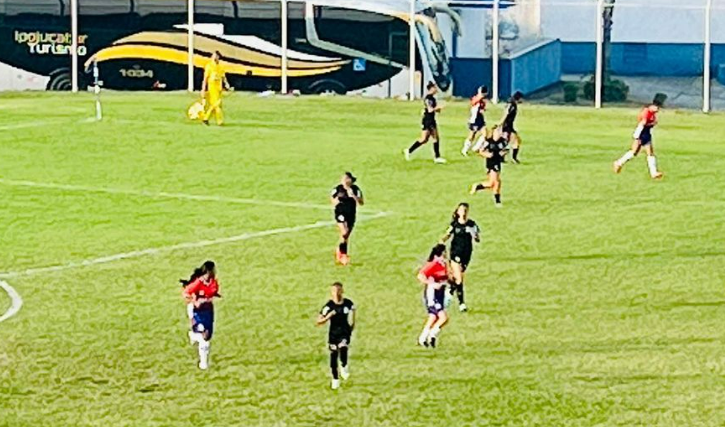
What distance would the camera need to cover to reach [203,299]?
28.6 m

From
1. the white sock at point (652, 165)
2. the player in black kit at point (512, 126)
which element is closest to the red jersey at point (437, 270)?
the player in black kit at point (512, 126)

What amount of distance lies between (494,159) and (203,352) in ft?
53.1

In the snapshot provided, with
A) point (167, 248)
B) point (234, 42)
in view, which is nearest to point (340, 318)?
point (167, 248)

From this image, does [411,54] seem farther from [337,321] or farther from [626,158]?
[337,321]

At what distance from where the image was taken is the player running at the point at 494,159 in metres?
44.4

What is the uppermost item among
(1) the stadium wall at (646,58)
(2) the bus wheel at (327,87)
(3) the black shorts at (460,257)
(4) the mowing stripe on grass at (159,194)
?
(1) the stadium wall at (646,58)

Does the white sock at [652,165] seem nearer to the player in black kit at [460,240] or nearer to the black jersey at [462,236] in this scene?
the player in black kit at [460,240]

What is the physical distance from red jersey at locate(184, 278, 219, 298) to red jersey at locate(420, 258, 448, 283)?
3151 mm

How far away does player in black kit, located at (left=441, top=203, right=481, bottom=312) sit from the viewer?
109 ft

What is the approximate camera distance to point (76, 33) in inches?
2847

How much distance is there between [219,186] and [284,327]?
58.0 ft

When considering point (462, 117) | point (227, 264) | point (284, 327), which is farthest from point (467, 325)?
point (462, 117)

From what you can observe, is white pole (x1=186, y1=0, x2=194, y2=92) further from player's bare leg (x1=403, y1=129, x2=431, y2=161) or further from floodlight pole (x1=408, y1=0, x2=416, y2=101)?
player's bare leg (x1=403, y1=129, x2=431, y2=161)

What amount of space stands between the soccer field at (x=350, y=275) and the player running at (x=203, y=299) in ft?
2.12
